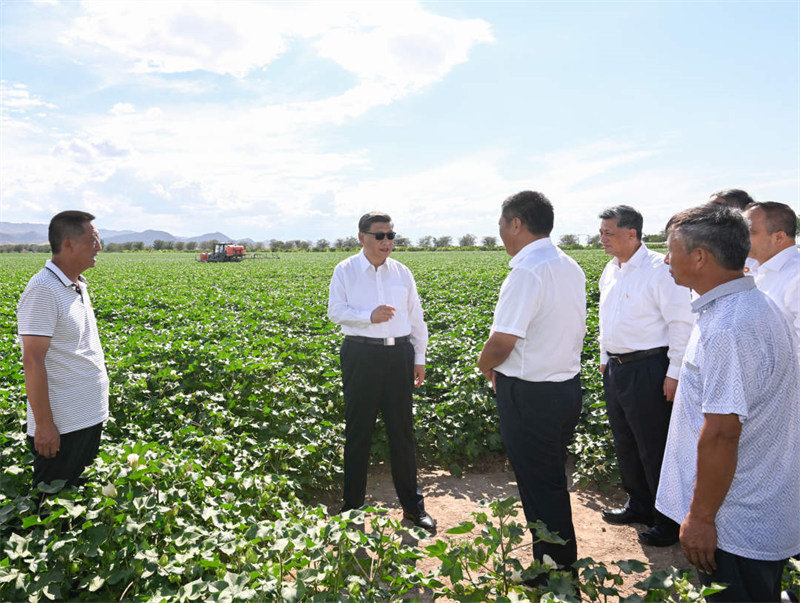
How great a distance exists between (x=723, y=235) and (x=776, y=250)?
2.01 metres

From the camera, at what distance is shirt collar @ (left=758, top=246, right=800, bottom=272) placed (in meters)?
3.35

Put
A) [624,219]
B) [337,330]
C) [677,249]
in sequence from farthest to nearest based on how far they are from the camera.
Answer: [337,330] < [624,219] < [677,249]

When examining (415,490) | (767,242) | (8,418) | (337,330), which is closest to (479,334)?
(337,330)

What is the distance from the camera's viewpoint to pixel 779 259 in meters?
3.38

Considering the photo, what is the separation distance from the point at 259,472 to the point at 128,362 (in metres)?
2.96

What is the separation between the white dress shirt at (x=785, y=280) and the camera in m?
3.23

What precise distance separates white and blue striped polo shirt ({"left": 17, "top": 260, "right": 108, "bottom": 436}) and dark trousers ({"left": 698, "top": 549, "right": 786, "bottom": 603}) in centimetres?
314

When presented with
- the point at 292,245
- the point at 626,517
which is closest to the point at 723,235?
the point at 626,517

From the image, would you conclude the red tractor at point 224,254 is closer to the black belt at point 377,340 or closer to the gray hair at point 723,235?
the black belt at point 377,340

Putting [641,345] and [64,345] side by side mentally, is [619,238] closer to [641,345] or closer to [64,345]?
[641,345]

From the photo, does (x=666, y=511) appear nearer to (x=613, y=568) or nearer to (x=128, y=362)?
(x=613, y=568)

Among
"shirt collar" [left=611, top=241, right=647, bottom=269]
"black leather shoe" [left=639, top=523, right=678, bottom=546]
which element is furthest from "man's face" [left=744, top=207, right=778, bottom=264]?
"black leather shoe" [left=639, top=523, right=678, bottom=546]

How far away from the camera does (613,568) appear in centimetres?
352

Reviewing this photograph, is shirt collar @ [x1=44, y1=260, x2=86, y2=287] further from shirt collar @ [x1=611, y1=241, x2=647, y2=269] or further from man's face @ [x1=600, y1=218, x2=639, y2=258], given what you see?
shirt collar @ [x1=611, y1=241, x2=647, y2=269]
